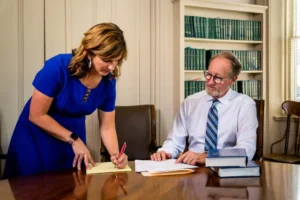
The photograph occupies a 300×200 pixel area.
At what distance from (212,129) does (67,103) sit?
90 cm

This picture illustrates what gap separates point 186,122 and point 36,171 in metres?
1.00

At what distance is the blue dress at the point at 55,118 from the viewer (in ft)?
5.66

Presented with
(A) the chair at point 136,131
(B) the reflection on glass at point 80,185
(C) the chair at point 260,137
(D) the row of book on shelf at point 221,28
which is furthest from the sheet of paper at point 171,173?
(D) the row of book on shelf at point 221,28

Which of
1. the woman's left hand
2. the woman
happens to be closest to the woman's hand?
the woman

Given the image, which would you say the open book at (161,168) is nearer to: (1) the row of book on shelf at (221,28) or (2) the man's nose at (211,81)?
(2) the man's nose at (211,81)

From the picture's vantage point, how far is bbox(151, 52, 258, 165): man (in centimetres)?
219

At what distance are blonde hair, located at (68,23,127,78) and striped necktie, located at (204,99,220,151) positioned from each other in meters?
0.76

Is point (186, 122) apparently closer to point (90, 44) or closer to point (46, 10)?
point (90, 44)

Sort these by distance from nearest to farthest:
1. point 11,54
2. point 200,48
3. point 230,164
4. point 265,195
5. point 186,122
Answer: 1. point 265,195
2. point 230,164
3. point 186,122
4. point 11,54
5. point 200,48

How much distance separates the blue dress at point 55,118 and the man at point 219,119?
1.81 feet

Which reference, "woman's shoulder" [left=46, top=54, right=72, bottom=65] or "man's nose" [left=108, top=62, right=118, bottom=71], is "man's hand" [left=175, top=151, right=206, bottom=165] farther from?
"woman's shoulder" [left=46, top=54, right=72, bottom=65]

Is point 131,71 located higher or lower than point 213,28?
lower

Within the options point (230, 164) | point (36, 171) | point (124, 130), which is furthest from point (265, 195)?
point (124, 130)

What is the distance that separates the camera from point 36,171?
5.92 ft
